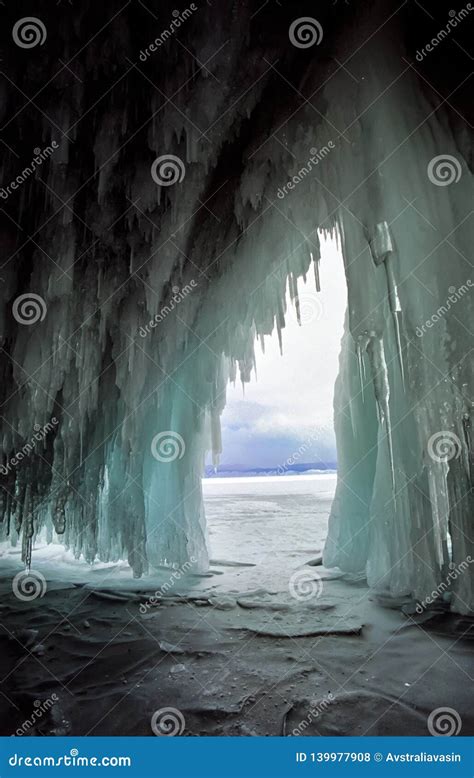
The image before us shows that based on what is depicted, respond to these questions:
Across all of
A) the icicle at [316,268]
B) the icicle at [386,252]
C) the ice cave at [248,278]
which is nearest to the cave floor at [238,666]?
the ice cave at [248,278]

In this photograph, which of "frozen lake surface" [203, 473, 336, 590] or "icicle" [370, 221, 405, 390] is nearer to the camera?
"icicle" [370, 221, 405, 390]

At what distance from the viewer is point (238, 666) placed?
272cm

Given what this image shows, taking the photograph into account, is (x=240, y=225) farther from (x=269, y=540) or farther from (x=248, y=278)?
(x=269, y=540)

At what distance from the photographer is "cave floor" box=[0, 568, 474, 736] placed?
6.84ft

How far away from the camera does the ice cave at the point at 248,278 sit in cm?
243

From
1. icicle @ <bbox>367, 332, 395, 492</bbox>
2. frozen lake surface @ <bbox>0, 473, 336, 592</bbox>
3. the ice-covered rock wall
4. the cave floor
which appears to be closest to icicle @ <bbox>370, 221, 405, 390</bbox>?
the ice-covered rock wall

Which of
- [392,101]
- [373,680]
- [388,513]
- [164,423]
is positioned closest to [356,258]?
[392,101]

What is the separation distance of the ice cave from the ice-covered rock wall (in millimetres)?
20

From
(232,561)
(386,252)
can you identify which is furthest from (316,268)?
(232,561)

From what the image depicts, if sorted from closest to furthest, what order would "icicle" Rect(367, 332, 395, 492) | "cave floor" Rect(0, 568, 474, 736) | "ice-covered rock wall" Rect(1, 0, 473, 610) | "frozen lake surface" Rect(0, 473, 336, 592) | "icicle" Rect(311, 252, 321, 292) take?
"cave floor" Rect(0, 568, 474, 736) < "ice-covered rock wall" Rect(1, 0, 473, 610) < "icicle" Rect(367, 332, 395, 492) < "icicle" Rect(311, 252, 321, 292) < "frozen lake surface" Rect(0, 473, 336, 592)

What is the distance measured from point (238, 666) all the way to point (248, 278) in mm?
3898

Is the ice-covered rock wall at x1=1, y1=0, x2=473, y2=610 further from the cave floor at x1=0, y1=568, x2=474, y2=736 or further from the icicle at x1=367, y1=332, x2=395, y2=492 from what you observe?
the cave floor at x1=0, y1=568, x2=474, y2=736

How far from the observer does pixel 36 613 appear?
4.07 m

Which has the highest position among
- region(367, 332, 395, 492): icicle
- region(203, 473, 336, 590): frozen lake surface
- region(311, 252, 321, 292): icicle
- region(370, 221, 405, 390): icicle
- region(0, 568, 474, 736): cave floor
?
region(311, 252, 321, 292): icicle
